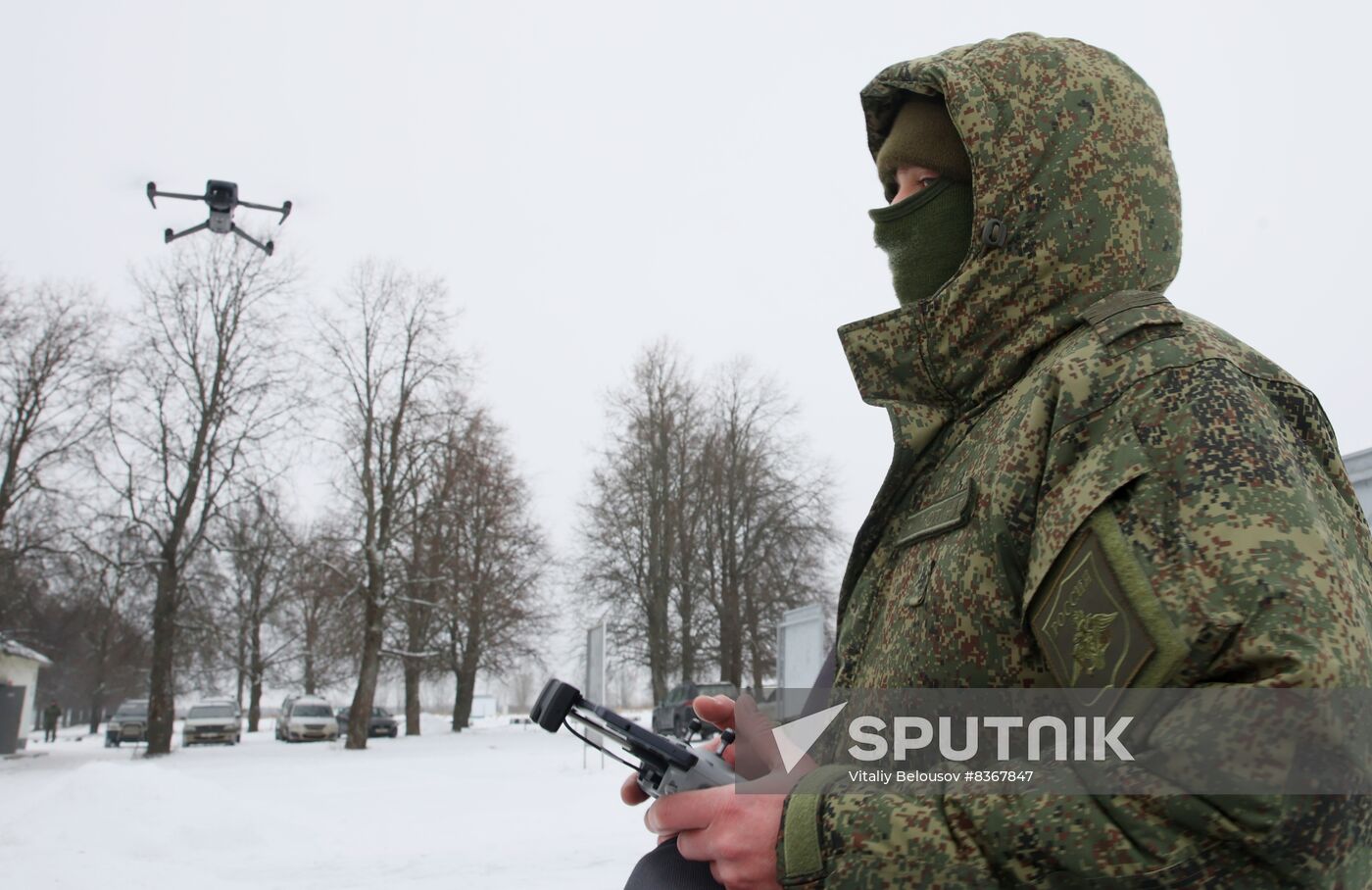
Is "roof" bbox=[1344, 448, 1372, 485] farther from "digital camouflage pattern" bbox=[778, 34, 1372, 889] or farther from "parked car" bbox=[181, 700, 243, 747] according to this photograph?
"parked car" bbox=[181, 700, 243, 747]

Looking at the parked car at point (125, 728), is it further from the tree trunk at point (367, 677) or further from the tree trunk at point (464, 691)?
the tree trunk at point (367, 677)

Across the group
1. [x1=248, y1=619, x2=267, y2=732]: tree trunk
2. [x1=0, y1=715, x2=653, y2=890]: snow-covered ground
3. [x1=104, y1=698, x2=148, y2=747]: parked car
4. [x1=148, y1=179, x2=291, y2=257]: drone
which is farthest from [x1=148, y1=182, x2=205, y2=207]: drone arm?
[x1=248, y1=619, x2=267, y2=732]: tree trunk

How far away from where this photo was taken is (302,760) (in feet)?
74.7

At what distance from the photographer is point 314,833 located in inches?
421

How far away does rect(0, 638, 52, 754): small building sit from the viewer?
29688 millimetres

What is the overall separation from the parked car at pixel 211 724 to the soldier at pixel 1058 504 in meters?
35.7

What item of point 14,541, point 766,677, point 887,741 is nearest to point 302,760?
point 14,541

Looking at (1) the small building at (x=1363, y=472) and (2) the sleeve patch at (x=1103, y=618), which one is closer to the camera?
(2) the sleeve patch at (x=1103, y=618)

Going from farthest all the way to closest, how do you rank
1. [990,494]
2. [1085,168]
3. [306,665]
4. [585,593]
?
[306,665]
[585,593]
[1085,168]
[990,494]

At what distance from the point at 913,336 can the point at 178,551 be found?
26.0 m

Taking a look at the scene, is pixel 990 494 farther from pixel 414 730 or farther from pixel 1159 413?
pixel 414 730

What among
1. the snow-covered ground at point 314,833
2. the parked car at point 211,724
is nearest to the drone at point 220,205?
the snow-covered ground at point 314,833

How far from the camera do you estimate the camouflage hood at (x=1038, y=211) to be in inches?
54.9

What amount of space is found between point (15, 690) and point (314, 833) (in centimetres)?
2595
